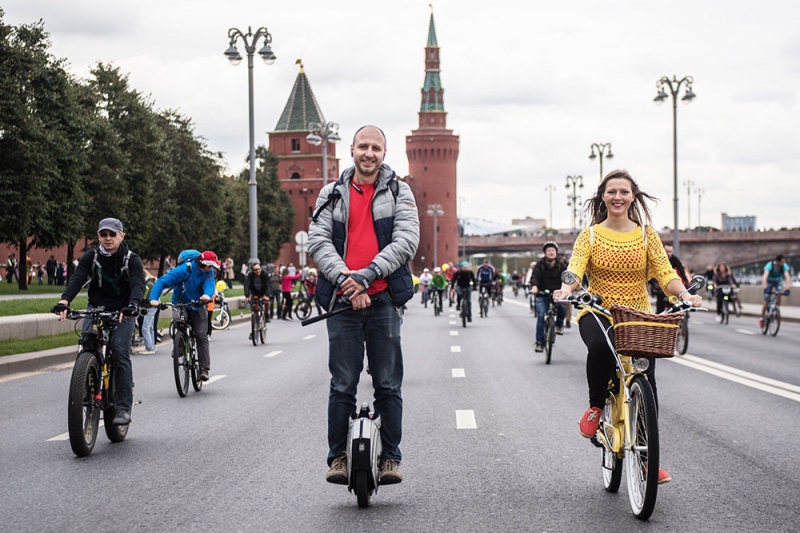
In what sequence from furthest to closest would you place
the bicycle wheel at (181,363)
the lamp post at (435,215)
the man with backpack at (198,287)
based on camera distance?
the lamp post at (435,215) < the man with backpack at (198,287) < the bicycle wheel at (181,363)

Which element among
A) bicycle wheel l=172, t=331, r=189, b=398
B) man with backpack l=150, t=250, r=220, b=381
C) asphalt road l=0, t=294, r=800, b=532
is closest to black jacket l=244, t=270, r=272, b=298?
asphalt road l=0, t=294, r=800, b=532

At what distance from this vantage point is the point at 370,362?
18.3 feet

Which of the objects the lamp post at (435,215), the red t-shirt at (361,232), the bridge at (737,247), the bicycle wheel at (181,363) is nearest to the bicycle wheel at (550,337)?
the bicycle wheel at (181,363)

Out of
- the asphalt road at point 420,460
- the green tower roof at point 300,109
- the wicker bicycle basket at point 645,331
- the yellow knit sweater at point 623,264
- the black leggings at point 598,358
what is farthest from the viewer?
the green tower roof at point 300,109

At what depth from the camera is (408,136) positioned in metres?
147

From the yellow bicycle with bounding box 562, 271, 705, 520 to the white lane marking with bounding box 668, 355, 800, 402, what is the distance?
218 inches

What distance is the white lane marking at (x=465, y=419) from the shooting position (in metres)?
8.71

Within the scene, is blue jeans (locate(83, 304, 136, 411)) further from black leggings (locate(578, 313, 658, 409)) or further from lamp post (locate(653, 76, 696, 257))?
lamp post (locate(653, 76, 696, 257))

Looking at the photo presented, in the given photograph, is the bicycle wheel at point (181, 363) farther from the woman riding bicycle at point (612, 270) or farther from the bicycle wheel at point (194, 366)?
the woman riding bicycle at point (612, 270)

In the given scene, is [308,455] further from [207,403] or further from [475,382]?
[475,382]

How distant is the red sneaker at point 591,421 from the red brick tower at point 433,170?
130997 mm

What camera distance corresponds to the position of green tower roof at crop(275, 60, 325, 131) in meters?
125

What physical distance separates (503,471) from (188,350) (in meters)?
5.60

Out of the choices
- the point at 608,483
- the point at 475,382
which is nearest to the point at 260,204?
the point at 475,382
